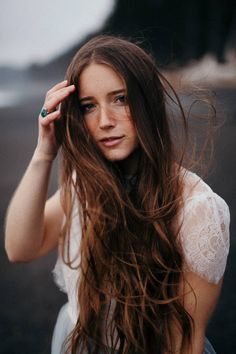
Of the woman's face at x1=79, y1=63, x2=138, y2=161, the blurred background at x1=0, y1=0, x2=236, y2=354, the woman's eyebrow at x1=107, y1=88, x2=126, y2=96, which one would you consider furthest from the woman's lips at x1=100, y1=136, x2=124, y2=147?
the blurred background at x1=0, y1=0, x2=236, y2=354

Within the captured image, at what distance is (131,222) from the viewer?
118 centimetres

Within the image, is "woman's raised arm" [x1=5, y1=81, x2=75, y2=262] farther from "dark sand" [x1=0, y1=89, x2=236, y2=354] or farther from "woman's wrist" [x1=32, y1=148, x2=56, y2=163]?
"dark sand" [x1=0, y1=89, x2=236, y2=354]

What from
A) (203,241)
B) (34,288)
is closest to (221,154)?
(203,241)

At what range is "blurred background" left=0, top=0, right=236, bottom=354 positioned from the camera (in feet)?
5.26

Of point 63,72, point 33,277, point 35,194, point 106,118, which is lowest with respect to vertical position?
point 33,277

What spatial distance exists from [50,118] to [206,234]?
0.49 meters

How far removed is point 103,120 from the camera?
1.08 metres

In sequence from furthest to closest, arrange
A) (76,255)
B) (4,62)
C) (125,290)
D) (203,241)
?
1. (4,62)
2. (76,255)
3. (125,290)
4. (203,241)

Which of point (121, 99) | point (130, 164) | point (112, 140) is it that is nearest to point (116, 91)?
point (121, 99)

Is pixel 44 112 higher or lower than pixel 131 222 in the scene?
higher

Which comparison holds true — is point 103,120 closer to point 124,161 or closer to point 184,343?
point 124,161

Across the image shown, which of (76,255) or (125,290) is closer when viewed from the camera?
(125,290)

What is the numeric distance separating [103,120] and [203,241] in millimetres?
396

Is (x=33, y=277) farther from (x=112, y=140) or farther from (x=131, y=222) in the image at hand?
(x=112, y=140)
